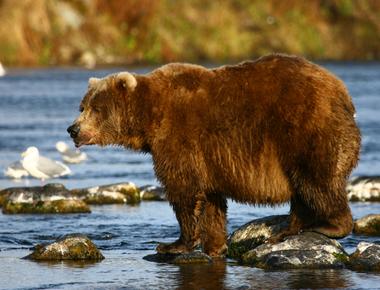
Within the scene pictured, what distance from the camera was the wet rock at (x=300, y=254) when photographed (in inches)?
391

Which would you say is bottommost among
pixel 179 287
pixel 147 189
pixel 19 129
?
pixel 179 287

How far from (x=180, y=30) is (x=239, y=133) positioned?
47550mm

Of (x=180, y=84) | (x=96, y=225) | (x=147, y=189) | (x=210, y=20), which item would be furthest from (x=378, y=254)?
(x=210, y=20)

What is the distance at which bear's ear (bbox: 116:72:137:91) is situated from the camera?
1047 centimetres

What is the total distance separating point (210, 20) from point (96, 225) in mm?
46581

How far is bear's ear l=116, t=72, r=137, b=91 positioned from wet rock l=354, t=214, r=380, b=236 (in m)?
3.03

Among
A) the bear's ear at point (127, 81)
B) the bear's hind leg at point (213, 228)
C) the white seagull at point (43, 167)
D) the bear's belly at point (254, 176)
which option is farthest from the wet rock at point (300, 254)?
the white seagull at point (43, 167)

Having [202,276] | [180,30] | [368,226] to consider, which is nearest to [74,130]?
[202,276]

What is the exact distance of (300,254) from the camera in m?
10.0

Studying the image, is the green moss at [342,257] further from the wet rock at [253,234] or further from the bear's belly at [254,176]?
the wet rock at [253,234]

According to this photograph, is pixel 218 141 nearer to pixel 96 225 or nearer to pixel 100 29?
pixel 96 225

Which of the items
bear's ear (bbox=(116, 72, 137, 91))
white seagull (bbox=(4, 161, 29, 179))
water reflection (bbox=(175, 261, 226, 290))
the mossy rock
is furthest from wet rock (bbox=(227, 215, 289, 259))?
white seagull (bbox=(4, 161, 29, 179))

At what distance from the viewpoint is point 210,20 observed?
2317 inches

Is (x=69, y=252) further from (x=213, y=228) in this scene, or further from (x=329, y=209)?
(x=329, y=209)
